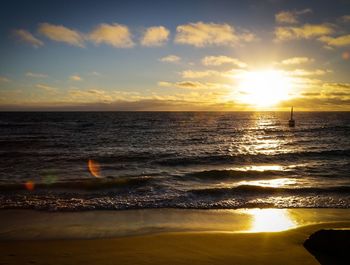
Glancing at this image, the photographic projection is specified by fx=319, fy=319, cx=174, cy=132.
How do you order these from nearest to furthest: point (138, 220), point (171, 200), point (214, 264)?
point (214, 264)
point (138, 220)
point (171, 200)

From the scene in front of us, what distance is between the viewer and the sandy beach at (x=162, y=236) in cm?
647

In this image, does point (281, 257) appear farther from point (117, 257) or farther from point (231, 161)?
point (231, 161)

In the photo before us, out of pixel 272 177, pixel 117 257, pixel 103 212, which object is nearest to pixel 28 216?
pixel 103 212

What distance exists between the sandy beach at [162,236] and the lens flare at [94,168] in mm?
6992

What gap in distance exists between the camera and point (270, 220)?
32.0 feet

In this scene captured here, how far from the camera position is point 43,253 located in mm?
6668

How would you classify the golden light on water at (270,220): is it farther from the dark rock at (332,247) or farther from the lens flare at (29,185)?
the lens flare at (29,185)

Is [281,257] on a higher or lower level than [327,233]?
lower

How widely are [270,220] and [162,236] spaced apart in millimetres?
3710

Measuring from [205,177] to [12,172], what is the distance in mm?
10540

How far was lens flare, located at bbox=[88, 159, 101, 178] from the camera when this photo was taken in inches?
679

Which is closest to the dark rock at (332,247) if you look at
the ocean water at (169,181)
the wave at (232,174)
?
the ocean water at (169,181)

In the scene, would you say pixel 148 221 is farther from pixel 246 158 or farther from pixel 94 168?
pixel 246 158

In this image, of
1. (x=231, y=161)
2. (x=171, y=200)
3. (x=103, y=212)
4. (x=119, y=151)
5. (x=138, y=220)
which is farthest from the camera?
(x=119, y=151)
